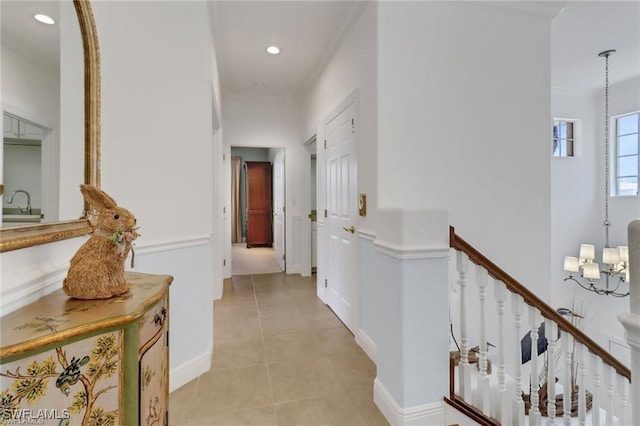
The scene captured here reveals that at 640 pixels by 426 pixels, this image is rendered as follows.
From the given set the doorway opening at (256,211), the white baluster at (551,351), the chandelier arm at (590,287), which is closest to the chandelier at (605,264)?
the chandelier arm at (590,287)

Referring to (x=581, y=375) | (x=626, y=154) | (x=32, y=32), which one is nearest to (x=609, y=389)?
(x=581, y=375)

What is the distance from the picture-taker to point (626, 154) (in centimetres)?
448

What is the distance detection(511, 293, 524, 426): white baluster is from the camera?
147 centimetres

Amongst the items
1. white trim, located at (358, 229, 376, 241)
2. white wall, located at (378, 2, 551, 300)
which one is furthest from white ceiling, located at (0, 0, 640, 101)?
white trim, located at (358, 229, 376, 241)

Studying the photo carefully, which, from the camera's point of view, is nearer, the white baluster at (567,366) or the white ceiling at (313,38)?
the white baluster at (567,366)

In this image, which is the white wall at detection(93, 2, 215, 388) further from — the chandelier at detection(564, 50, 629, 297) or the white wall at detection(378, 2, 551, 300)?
the chandelier at detection(564, 50, 629, 297)

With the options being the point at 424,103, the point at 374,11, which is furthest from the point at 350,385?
the point at 374,11

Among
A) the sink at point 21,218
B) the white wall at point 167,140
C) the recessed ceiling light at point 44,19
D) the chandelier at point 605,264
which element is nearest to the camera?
the sink at point 21,218

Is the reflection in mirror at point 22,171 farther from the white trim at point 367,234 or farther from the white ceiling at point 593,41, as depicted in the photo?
the white ceiling at point 593,41

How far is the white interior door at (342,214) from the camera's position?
8.59ft

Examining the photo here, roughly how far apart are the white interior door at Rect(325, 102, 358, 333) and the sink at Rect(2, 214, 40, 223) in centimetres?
200

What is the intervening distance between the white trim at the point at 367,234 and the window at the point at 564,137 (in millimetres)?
4005

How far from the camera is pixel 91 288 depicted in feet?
2.96

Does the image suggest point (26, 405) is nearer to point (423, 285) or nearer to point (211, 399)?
point (211, 399)
